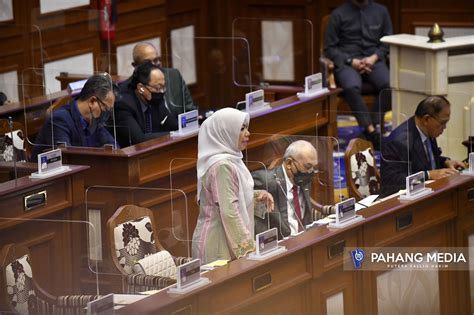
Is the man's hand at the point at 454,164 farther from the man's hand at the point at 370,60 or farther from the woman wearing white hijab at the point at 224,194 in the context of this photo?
the man's hand at the point at 370,60

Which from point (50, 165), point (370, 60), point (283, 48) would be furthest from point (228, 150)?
point (283, 48)

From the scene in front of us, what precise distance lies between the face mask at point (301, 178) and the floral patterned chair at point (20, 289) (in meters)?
1.28

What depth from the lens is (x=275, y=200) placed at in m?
6.12

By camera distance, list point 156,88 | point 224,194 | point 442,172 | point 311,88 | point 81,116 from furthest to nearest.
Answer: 1. point 311,88
2. point 156,88
3. point 81,116
4. point 442,172
5. point 224,194

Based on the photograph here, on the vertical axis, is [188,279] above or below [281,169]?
below

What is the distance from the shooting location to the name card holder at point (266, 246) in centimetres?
558

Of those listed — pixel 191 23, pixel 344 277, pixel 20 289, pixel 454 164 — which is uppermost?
pixel 191 23

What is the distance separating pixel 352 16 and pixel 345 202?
427 cm

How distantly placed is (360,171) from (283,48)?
13.1 ft

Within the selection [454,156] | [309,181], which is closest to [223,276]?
[309,181]

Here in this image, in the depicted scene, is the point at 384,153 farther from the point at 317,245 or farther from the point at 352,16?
the point at 352,16

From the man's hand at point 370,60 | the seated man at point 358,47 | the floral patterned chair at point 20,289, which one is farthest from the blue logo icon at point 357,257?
the man's hand at point 370,60

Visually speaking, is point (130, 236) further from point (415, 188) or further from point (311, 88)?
point (311, 88)

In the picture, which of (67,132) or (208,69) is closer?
(67,132)
